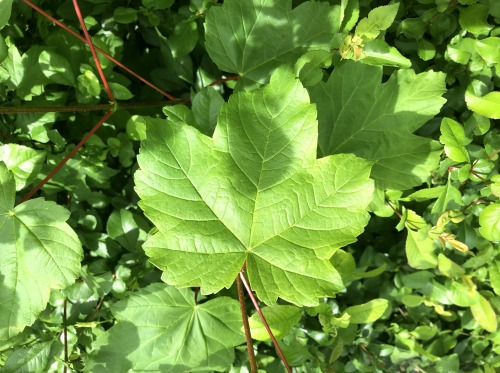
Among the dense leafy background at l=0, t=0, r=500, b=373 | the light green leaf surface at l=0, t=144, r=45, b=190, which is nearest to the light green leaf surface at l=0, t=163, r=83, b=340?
the dense leafy background at l=0, t=0, r=500, b=373

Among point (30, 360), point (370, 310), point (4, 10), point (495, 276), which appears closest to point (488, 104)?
point (495, 276)

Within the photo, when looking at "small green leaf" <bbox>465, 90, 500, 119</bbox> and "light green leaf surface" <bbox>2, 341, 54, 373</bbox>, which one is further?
"light green leaf surface" <bbox>2, 341, 54, 373</bbox>

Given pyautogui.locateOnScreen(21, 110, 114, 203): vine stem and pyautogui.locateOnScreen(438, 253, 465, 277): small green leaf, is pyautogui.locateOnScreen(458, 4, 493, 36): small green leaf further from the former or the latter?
pyautogui.locateOnScreen(21, 110, 114, 203): vine stem

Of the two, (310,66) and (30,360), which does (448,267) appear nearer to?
(310,66)

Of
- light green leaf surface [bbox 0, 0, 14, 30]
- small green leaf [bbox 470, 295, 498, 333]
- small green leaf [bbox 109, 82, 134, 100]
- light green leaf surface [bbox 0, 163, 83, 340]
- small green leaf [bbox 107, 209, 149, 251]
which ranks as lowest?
small green leaf [bbox 470, 295, 498, 333]

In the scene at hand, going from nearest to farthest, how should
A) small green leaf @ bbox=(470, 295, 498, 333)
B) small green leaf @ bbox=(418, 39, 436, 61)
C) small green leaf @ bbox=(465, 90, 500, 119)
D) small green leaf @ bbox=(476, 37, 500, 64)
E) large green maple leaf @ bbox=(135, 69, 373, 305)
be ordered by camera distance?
large green maple leaf @ bbox=(135, 69, 373, 305)
small green leaf @ bbox=(465, 90, 500, 119)
small green leaf @ bbox=(476, 37, 500, 64)
small green leaf @ bbox=(418, 39, 436, 61)
small green leaf @ bbox=(470, 295, 498, 333)

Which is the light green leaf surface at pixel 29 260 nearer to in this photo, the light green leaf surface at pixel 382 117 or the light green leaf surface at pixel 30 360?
the light green leaf surface at pixel 30 360
